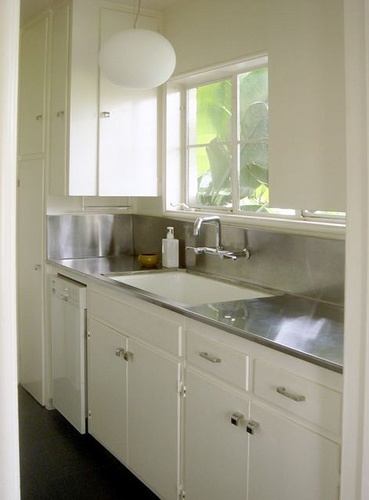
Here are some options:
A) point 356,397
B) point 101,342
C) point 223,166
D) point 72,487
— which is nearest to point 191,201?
point 223,166

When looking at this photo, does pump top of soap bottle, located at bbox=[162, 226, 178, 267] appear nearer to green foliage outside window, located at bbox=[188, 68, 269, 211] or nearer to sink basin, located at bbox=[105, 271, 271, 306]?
sink basin, located at bbox=[105, 271, 271, 306]

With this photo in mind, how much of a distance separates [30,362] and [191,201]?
1453 millimetres

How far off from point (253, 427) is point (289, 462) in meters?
0.16

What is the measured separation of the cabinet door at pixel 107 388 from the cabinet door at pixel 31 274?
690mm

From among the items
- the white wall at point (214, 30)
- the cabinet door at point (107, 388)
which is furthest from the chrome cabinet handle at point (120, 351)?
the white wall at point (214, 30)

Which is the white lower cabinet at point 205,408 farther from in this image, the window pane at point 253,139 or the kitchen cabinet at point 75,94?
the window pane at point 253,139

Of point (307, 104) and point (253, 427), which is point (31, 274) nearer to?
point (253, 427)

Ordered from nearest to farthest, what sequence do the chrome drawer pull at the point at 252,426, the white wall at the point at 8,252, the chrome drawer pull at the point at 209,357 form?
the white wall at the point at 8,252, the chrome drawer pull at the point at 252,426, the chrome drawer pull at the point at 209,357

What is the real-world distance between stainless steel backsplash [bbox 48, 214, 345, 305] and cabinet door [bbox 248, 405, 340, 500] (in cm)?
70

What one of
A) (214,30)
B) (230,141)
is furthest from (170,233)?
(214,30)

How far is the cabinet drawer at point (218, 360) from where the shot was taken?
184 cm

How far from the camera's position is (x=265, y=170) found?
109 inches

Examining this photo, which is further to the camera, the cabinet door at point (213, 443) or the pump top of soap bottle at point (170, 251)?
the pump top of soap bottle at point (170, 251)

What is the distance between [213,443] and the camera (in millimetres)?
1998
